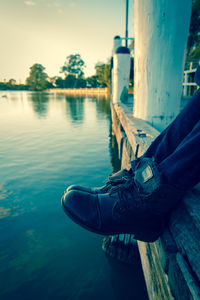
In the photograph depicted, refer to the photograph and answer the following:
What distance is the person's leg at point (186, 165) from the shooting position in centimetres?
86

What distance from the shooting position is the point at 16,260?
247cm

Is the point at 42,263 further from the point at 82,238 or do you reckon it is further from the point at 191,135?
the point at 191,135

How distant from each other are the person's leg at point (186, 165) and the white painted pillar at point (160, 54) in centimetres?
173

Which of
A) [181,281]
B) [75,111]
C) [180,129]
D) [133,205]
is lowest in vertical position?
[181,281]

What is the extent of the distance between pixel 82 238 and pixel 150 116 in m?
2.22

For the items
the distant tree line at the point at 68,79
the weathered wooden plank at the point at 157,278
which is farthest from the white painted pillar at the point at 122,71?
the distant tree line at the point at 68,79

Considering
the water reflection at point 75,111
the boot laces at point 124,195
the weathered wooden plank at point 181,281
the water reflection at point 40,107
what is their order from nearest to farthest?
the weathered wooden plank at point 181,281
the boot laces at point 124,195
the water reflection at point 75,111
the water reflection at point 40,107

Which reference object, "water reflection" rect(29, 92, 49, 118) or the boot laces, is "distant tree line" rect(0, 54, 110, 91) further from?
the boot laces

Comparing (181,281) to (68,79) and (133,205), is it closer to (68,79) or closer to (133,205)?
(133,205)

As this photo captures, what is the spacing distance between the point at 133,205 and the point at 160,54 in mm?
2072

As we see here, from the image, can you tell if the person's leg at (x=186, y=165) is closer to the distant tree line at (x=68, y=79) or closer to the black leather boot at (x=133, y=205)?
the black leather boot at (x=133, y=205)

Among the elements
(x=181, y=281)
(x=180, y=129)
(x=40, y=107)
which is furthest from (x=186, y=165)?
(x=40, y=107)

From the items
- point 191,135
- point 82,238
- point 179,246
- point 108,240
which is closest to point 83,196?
point 179,246

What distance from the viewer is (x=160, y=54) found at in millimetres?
2303
